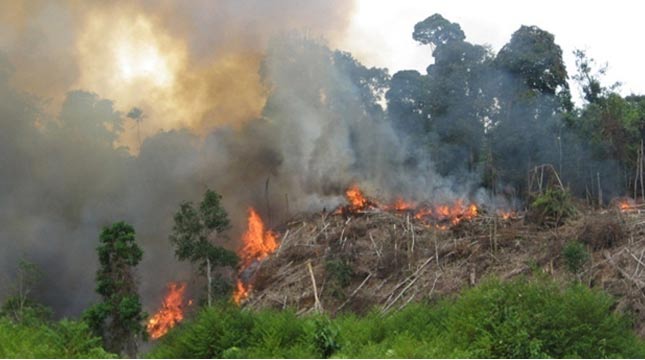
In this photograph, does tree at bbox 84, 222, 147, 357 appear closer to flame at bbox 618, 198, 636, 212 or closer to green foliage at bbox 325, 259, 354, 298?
green foliage at bbox 325, 259, 354, 298

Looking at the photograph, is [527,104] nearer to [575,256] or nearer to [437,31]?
[437,31]

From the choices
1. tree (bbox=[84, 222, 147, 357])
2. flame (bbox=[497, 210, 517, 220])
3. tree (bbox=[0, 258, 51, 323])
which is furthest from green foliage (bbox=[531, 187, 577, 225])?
tree (bbox=[0, 258, 51, 323])

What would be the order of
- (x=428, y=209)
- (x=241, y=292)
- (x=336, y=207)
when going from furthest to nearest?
(x=336, y=207)
(x=428, y=209)
(x=241, y=292)

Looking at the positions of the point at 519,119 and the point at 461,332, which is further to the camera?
the point at 519,119

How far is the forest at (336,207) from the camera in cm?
2486

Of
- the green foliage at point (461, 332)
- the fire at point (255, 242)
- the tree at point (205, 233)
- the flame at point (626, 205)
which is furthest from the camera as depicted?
the fire at point (255, 242)

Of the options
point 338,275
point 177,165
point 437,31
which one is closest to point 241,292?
point 338,275

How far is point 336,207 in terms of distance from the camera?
40.1m

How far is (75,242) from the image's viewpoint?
4197 cm

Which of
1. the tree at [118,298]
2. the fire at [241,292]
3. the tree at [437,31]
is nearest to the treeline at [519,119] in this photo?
the tree at [437,31]

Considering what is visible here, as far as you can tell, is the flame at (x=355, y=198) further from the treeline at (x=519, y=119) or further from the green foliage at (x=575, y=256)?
the green foliage at (x=575, y=256)

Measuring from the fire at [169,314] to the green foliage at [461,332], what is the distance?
39.5 ft

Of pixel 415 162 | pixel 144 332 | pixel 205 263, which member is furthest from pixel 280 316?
pixel 415 162

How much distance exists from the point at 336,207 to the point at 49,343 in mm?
23289
